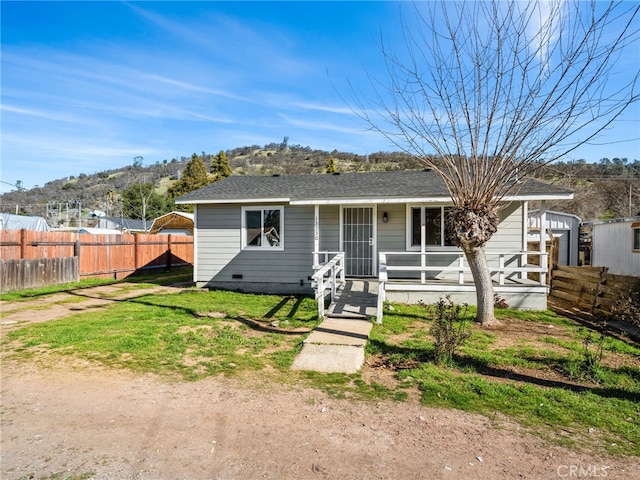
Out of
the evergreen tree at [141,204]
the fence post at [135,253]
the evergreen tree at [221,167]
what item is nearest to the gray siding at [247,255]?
the fence post at [135,253]

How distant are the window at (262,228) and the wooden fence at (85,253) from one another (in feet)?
22.2

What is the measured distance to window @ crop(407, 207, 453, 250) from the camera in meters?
10.5

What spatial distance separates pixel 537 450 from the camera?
3.00 m

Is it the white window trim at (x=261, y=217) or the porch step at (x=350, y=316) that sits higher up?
the white window trim at (x=261, y=217)

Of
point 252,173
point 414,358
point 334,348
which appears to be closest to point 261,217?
point 334,348

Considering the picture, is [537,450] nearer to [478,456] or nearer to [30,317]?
[478,456]

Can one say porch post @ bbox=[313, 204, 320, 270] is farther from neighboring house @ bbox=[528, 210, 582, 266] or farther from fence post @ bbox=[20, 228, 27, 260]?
neighboring house @ bbox=[528, 210, 582, 266]

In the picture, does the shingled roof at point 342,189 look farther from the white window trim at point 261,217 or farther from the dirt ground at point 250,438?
the dirt ground at point 250,438

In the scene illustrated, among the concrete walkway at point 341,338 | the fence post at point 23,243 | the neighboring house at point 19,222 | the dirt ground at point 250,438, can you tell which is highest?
the neighboring house at point 19,222

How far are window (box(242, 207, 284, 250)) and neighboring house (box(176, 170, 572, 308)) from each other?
0.03m

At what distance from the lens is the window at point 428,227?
1052 centimetres

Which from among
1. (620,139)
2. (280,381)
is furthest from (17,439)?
(620,139)

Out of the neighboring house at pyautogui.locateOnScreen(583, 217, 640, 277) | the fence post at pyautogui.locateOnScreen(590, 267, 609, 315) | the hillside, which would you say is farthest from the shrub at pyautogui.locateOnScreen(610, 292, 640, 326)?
the neighboring house at pyautogui.locateOnScreen(583, 217, 640, 277)

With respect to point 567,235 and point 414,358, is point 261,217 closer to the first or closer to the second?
point 414,358
